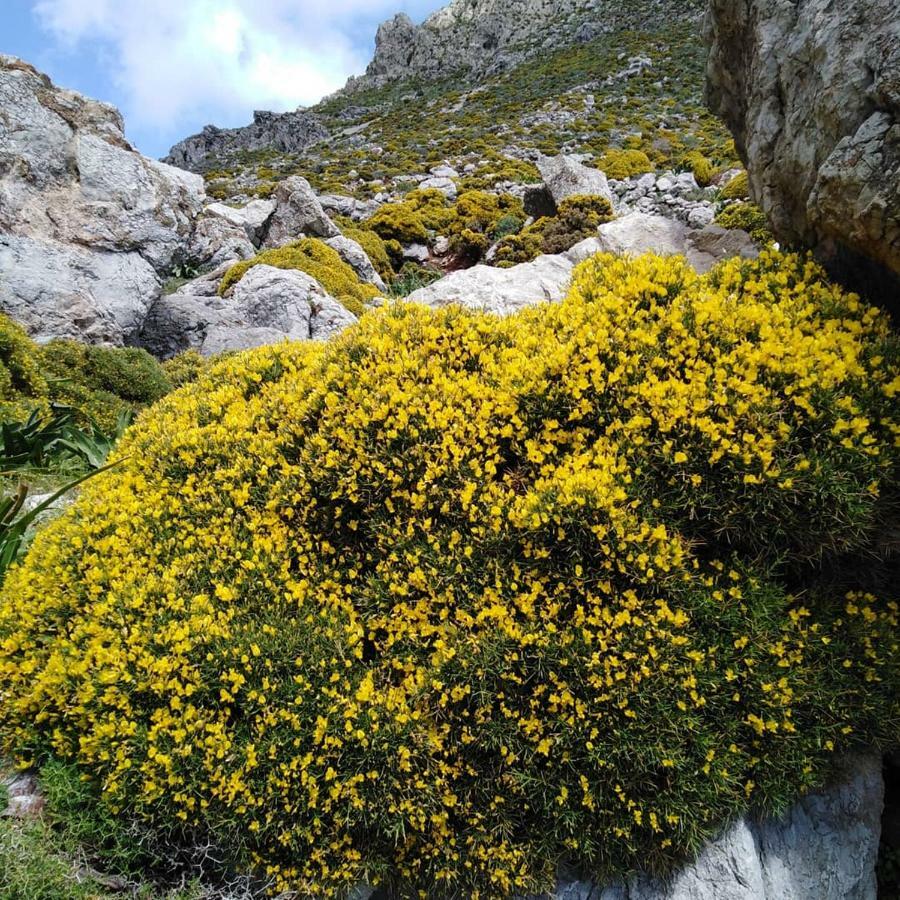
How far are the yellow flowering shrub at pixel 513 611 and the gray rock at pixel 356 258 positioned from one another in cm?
1720

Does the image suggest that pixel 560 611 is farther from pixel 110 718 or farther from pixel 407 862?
pixel 110 718

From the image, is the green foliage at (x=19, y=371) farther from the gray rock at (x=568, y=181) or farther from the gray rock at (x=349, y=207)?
the gray rock at (x=349, y=207)

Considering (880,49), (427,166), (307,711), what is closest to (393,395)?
(307,711)

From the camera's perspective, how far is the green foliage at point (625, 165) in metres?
30.5

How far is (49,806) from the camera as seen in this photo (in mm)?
3311

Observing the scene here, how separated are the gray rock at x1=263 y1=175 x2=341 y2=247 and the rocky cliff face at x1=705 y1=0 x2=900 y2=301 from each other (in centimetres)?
1923

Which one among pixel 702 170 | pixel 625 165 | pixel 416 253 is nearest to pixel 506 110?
pixel 625 165

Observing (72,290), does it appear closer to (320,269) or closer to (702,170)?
(320,269)

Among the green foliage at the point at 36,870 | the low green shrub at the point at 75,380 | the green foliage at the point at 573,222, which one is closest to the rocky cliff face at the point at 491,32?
the green foliage at the point at 573,222

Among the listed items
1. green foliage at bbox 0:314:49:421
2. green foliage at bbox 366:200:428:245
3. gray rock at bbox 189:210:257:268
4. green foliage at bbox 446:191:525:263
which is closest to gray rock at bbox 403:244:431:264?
green foliage at bbox 366:200:428:245

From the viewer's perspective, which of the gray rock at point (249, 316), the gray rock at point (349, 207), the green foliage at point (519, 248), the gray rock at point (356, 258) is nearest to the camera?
the gray rock at point (249, 316)

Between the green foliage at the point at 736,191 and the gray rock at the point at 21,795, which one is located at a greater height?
the green foliage at the point at 736,191

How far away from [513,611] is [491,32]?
102 metres

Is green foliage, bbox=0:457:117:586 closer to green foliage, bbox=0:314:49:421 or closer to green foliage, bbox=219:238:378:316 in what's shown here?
green foliage, bbox=0:314:49:421
